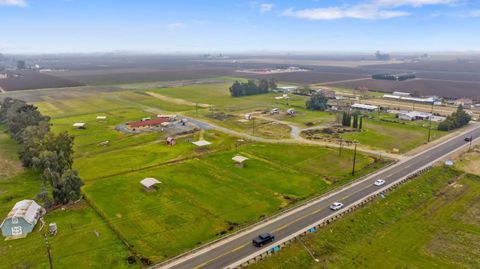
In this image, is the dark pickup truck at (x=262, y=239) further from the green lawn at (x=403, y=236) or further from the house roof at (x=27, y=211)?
the house roof at (x=27, y=211)

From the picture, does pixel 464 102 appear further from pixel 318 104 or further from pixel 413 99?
pixel 318 104

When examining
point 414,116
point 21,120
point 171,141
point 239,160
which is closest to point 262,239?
point 239,160

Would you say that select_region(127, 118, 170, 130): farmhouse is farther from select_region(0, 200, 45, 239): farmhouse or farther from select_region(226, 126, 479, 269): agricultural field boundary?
select_region(226, 126, 479, 269): agricultural field boundary

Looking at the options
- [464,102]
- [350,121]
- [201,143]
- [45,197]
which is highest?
[464,102]

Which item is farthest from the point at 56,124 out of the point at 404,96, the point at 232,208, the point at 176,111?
the point at 404,96

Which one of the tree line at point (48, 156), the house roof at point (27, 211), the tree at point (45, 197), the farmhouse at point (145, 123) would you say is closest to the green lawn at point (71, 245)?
the house roof at point (27, 211)

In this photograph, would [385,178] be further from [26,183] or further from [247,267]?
[26,183]
